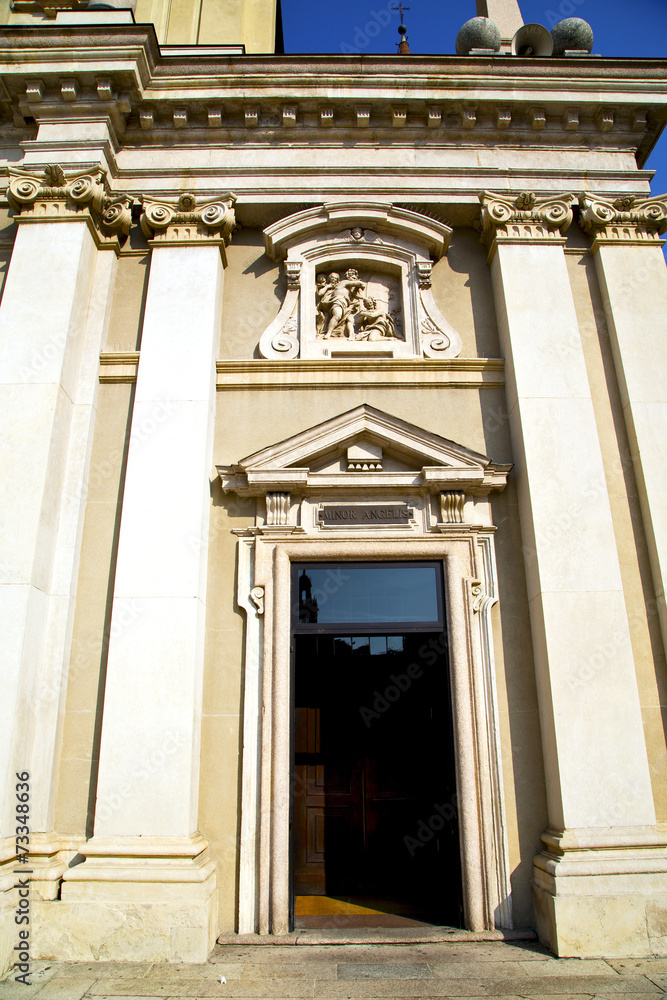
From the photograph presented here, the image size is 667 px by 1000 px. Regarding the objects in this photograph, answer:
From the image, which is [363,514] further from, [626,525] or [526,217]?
[526,217]

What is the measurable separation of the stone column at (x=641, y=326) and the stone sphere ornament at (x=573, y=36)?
3335 mm

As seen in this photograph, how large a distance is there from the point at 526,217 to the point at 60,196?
6065 millimetres

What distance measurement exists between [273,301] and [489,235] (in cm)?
306

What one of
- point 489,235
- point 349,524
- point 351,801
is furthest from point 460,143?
point 351,801

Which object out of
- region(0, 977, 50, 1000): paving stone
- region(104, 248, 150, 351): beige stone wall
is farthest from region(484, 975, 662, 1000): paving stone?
region(104, 248, 150, 351): beige stone wall

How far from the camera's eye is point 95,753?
6.86 metres

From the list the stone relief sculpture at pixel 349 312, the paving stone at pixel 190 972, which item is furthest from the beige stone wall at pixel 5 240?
the paving stone at pixel 190 972

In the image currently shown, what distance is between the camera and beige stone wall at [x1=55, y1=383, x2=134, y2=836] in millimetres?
6801

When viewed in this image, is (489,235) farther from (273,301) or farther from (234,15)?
(234,15)

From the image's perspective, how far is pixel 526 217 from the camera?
8.98 m

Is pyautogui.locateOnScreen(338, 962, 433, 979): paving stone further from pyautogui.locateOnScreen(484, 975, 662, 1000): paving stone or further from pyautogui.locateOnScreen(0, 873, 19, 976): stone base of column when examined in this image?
pyautogui.locateOnScreen(0, 873, 19, 976): stone base of column

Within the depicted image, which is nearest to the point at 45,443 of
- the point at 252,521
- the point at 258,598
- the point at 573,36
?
the point at 252,521

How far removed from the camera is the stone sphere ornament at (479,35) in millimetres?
10461

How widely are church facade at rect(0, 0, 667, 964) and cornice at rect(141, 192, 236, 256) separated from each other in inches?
1.8
